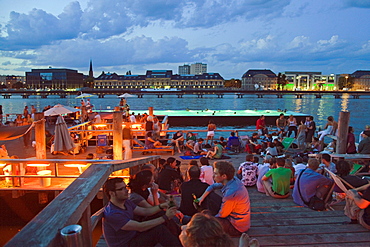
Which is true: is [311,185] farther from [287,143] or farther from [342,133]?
[287,143]

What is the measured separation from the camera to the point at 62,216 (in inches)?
77.4

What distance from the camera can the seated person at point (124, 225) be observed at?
283 centimetres

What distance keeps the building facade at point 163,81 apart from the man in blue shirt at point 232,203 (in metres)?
164

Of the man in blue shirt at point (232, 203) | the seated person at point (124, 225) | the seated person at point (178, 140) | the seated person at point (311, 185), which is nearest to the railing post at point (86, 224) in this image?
the seated person at point (124, 225)

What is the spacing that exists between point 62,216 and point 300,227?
3539 millimetres

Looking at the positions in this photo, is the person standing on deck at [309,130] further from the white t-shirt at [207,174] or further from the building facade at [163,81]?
the building facade at [163,81]

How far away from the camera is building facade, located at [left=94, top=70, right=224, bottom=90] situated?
Answer: 16775cm

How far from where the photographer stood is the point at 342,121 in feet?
25.0

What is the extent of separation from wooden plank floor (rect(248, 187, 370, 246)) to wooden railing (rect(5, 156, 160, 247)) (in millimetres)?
2343

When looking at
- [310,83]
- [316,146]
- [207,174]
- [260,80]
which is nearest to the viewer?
[207,174]

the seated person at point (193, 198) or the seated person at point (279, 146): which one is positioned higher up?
the seated person at point (193, 198)

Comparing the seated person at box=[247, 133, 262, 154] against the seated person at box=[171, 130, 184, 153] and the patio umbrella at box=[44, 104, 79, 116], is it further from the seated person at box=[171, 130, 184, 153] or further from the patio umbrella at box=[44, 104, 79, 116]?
the patio umbrella at box=[44, 104, 79, 116]

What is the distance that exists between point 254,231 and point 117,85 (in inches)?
6823

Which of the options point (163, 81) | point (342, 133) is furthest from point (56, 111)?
point (163, 81)
